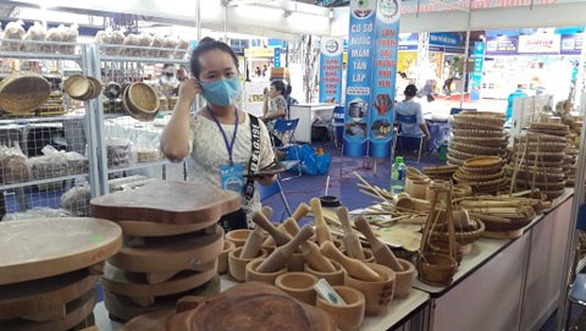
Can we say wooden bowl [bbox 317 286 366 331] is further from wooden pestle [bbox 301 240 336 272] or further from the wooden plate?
the wooden plate

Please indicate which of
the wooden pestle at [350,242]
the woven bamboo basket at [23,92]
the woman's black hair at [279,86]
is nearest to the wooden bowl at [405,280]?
the wooden pestle at [350,242]

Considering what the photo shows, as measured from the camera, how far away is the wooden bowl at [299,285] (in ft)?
3.69

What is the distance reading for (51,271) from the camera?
761 millimetres

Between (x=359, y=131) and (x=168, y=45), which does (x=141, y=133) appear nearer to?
(x=168, y=45)

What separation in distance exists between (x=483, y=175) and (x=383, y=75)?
171 inches

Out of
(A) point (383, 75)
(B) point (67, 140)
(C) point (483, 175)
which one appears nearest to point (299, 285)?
(C) point (483, 175)

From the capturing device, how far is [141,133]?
3762 mm

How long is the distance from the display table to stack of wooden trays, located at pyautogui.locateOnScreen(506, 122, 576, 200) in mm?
1291

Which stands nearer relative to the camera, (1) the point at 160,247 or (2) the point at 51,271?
(2) the point at 51,271

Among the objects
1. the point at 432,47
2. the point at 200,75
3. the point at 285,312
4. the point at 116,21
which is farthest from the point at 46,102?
the point at 432,47

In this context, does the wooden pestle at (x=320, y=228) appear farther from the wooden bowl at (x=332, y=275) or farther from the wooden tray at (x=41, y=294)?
the wooden tray at (x=41, y=294)

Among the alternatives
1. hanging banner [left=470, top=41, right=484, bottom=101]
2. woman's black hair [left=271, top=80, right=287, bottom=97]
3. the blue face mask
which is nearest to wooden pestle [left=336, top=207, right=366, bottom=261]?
the blue face mask

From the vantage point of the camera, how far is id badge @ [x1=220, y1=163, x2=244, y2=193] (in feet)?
5.98

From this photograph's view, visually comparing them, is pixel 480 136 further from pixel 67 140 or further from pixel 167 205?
pixel 67 140
